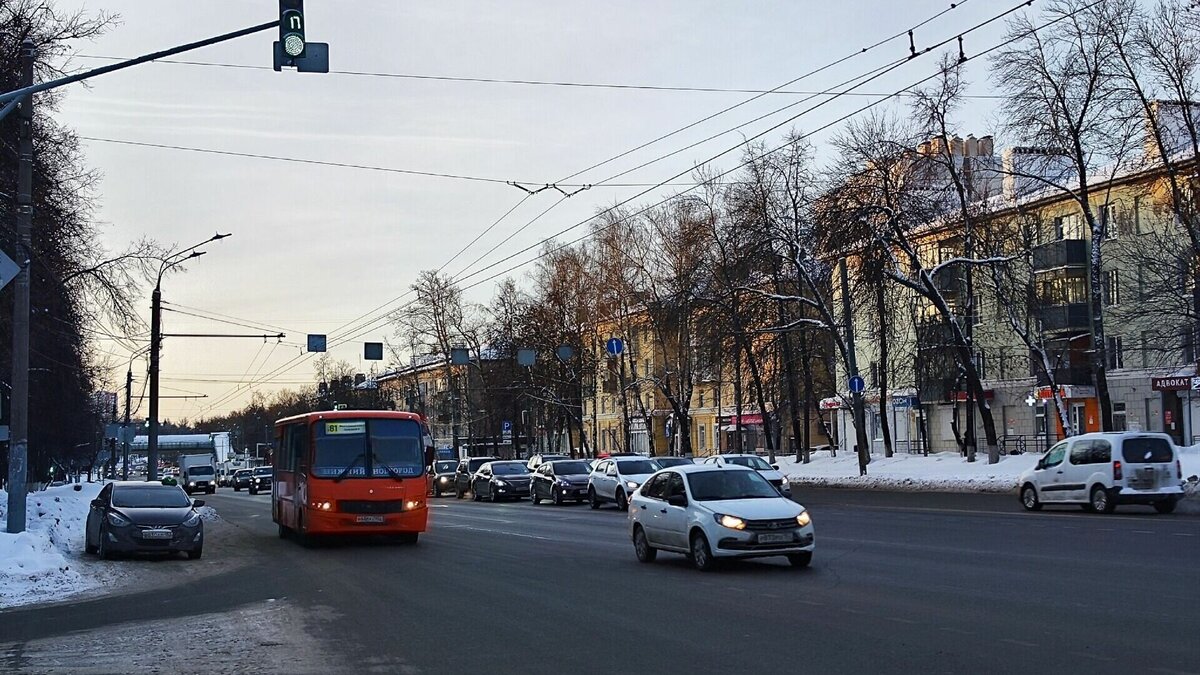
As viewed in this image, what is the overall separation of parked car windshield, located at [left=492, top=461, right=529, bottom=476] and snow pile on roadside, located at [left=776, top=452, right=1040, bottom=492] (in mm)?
12087

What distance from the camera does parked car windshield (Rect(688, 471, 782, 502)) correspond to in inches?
728

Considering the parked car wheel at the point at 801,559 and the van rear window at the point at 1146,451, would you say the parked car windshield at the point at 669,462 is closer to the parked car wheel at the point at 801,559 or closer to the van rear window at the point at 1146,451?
the van rear window at the point at 1146,451

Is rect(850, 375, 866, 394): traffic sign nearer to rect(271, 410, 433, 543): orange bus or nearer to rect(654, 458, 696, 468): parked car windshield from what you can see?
rect(654, 458, 696, 468): parked car windshield

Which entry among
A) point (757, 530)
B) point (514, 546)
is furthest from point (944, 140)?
point (757, 530)

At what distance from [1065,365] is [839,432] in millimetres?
25804

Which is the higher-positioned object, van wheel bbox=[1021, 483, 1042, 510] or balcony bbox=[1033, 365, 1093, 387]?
balcony bbox=[1033, 365, 1093, 387]

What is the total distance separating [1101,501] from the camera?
29.6 meters

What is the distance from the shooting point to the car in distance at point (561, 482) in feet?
149

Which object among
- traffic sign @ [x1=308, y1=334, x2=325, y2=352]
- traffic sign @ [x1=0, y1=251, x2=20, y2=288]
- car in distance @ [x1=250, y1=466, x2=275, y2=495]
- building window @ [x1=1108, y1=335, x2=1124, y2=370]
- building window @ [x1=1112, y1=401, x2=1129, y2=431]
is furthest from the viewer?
car in distance @ [x1=250, y1=466, x2=275, y2=495]

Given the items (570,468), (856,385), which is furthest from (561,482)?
(856,385)

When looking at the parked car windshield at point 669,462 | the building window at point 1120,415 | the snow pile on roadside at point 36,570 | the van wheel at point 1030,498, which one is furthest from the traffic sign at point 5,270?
the building window at point 1120,415

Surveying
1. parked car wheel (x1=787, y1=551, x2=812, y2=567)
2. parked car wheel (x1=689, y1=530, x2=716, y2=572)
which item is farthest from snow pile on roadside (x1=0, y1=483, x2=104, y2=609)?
parked car wheel (x1=787, y1=551, x2=812, y2=567)

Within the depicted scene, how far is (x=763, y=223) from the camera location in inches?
2039

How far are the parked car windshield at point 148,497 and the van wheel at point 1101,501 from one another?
65.1 ft
